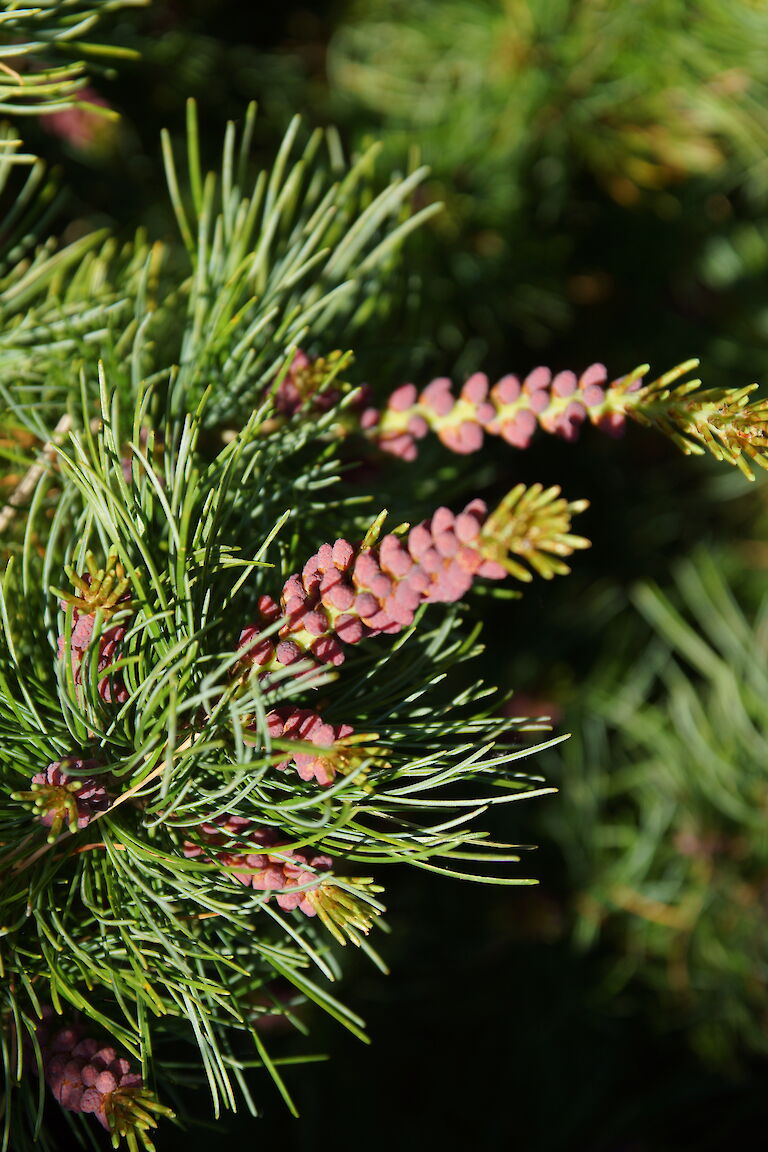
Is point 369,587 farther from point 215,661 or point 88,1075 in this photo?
point 88,1075

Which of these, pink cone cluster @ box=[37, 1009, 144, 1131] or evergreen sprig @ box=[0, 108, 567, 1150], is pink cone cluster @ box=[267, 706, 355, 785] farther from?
pink cone cluster @ box=[37, 1009, 144, 1131]

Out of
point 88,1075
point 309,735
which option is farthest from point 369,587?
point 88,1075

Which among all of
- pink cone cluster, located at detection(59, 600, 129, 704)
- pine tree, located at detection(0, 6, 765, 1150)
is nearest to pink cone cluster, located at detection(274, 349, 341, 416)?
pine tree, located at detection(0, 6, 765, 1150)

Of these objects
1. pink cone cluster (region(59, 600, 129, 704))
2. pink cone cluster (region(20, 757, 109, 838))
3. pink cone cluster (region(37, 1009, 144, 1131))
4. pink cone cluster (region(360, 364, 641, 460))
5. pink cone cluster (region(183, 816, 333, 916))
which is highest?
pink cone cluster (region(360, 364, 641, 460))

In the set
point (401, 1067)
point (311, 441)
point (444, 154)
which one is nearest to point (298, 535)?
point (311, 441)

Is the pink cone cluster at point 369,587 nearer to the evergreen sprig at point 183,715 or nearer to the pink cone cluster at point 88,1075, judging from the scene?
the evergreen sprig at point 183,715

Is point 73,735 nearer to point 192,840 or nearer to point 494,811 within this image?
point 192,840
